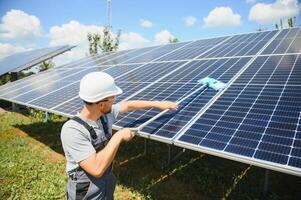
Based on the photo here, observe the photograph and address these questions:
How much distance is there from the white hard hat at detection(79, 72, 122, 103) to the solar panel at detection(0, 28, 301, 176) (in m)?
2.40

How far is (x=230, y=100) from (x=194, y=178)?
10.4 feet

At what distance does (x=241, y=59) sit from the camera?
9.67 meters

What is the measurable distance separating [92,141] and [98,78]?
2.74 feet

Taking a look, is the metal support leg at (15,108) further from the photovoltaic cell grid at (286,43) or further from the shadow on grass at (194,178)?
the photovoltaic cell grid at (286,43)

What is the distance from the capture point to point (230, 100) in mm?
6871

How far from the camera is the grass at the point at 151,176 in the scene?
26.1ft

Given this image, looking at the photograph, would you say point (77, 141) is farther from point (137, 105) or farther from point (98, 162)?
point (137, 105)

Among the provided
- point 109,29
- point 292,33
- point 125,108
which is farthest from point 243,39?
point 109,29

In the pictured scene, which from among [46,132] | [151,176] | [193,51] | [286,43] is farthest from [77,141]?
[46,132]

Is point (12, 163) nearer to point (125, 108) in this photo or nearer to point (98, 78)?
point (125, 108)

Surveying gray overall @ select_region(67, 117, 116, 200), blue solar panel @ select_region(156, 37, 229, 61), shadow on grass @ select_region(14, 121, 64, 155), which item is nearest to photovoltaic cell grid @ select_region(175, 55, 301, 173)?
gray overall @ select_region(67, 117, 116, 200)

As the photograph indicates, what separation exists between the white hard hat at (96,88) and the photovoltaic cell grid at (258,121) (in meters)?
2.41

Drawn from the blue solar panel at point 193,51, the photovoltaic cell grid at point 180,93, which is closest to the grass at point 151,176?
the photovoltaic cell grid at point 180,93

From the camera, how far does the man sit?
11.7 ft
